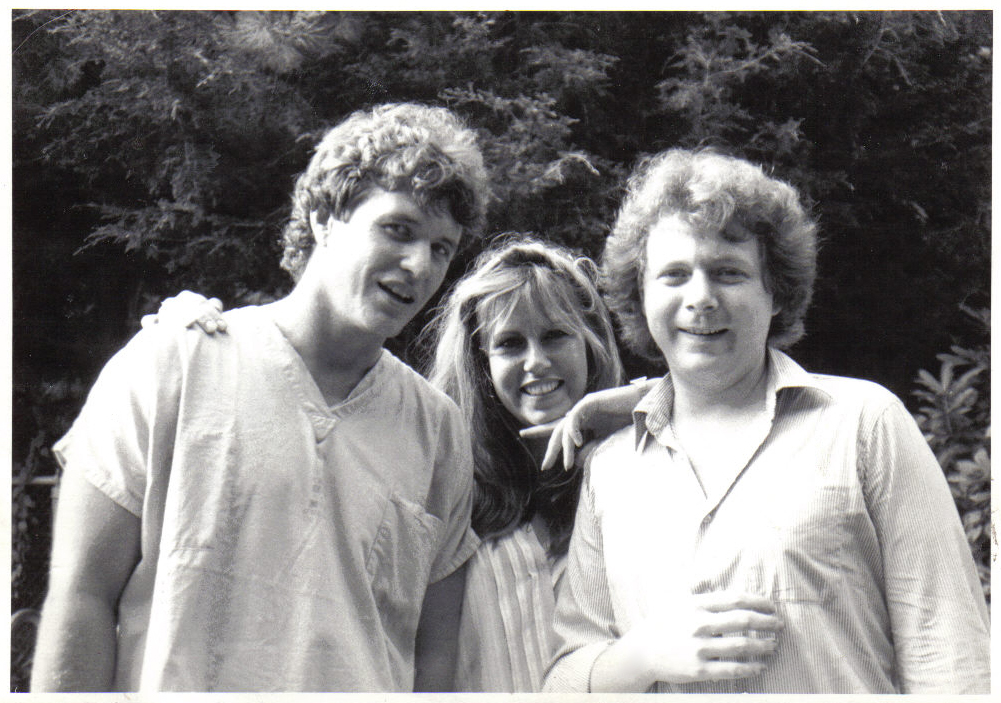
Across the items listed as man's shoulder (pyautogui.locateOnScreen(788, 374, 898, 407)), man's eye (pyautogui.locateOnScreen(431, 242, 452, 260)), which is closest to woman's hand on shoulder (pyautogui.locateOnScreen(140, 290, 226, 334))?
man's eye (pyautogui.locateOnScreen(431, 242, 452, 260))

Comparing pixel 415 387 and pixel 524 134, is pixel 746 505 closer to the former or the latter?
pixel 415 387

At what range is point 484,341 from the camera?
9.82 ft

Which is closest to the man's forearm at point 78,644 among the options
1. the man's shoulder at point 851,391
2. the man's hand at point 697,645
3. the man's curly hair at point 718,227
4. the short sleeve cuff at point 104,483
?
the short sleeve cuff at point 104,483

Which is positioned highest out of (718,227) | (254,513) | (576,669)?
(718,227)

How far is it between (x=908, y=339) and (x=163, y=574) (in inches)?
92.3

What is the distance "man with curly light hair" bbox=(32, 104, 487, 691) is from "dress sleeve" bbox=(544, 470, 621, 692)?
0.31 meters

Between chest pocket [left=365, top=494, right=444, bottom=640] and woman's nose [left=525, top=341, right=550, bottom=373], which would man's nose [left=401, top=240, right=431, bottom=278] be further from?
chest pocket [left=365, top=494, right=444, bottom=640]

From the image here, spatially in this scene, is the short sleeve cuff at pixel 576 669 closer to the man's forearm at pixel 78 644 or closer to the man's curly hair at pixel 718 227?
the man's curly hair at pixel 718 227

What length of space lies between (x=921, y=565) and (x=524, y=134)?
1721 mm

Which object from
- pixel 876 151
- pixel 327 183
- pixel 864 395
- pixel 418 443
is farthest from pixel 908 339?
pixel 327 183

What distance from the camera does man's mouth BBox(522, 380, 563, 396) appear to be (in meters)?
2.95

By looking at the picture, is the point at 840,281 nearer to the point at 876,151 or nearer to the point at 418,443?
the point at 876,151

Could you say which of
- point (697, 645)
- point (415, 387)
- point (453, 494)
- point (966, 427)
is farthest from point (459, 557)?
point (966, 427)

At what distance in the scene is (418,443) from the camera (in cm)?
285
